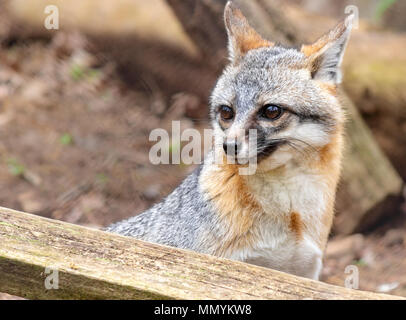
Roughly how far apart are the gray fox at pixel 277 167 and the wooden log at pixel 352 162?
Answer: 341 cm

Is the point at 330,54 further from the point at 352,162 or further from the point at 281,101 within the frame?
the point at 352,162

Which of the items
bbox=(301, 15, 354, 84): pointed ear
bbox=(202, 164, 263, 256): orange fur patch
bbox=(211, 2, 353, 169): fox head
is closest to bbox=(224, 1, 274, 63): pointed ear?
bbox=(211, 2, 353, 169): fox head

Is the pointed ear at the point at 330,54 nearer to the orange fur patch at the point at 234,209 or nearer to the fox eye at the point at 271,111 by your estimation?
the fox eye at the point at 271,111

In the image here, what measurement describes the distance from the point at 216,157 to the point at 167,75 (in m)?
6.24

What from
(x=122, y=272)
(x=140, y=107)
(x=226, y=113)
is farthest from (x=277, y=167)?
(x=140, y=107)

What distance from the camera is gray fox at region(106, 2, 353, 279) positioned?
3867 mm

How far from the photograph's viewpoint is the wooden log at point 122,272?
2.90 meters

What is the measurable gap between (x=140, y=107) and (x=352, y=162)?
4151 millimetres

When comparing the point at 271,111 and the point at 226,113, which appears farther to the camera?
the point at 226,113

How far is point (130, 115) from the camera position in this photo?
389 inches

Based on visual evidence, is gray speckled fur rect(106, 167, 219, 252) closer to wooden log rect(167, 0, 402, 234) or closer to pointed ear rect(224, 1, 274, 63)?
pointed ear rect(224, 1, 274, 63)

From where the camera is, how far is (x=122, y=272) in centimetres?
299

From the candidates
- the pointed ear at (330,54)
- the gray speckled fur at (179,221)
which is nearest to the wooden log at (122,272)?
the gray speckled fur at (179,221)

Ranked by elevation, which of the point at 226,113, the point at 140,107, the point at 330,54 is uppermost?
the point at 140,107
